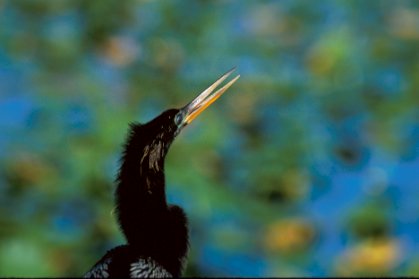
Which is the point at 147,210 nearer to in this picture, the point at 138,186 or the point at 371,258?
the point at 138,186

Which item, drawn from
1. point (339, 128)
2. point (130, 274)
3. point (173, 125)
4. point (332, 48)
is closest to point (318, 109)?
point (339, 128)

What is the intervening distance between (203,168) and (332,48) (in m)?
0.92

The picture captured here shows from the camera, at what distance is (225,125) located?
12.0 ft

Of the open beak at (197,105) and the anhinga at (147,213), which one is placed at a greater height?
the open beak at (197,105)

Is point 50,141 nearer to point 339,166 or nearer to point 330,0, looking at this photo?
point 339,166

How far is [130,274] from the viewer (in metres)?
1.78

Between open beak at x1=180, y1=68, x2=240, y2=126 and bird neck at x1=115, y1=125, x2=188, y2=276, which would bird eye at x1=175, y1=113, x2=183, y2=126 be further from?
bird neck at x1=115, y1=125, x2=188, y2=276

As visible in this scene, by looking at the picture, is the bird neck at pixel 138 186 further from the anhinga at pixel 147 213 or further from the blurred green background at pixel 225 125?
the blurred green background at pixel 225 125

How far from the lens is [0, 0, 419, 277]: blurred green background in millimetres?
3143

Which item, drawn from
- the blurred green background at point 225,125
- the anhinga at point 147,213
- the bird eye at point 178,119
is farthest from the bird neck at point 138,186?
the blurred green background at point 225,125

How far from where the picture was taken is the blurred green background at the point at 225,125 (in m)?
3.14

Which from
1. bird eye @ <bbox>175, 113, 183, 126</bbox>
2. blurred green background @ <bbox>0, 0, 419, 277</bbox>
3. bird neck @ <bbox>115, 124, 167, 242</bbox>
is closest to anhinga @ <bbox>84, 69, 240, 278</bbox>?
bird neck @ <bbox>115, 124, 167, 242</bbox>

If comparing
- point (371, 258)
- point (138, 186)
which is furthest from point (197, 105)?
point (371, 258)

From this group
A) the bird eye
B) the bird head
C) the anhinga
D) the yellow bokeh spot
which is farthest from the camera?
the yellow bokeh spot
